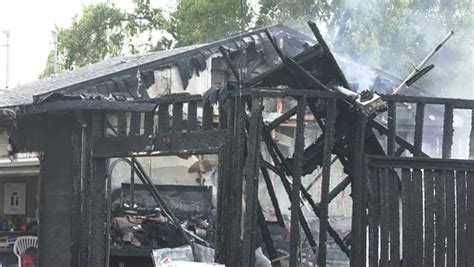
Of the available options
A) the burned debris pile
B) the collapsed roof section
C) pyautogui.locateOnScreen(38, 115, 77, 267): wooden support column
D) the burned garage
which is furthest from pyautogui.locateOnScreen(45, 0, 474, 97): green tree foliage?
pyautogui.locateOnScreen(38, 115, 77, 267): wooden support column

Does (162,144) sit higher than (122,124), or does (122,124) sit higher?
(122,124)

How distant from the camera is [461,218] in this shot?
281 inches

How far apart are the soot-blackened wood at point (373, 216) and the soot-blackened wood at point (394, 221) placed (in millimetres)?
146

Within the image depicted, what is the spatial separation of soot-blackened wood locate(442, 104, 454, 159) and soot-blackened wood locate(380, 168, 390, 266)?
1061 mm

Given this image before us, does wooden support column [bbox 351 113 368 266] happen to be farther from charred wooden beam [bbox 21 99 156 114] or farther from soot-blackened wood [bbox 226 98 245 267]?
charred wooden beam [bbox 21 99 156 114]

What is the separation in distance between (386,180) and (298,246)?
1.14 metres

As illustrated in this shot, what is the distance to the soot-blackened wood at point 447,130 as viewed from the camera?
7.61 metres

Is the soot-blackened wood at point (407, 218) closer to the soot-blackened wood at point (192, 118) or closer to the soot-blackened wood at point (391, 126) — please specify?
the soot-blackened wood at point (391, 126)

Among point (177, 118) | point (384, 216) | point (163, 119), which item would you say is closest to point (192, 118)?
point (177, 118)

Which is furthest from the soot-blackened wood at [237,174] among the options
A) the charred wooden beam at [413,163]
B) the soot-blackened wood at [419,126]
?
the soot-blackened wood at [419,126]

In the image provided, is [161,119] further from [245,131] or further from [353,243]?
[353,243]

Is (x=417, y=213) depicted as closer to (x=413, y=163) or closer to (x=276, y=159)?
(x=413, y=163)

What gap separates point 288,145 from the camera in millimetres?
14820

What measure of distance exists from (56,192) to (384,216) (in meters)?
5.28
